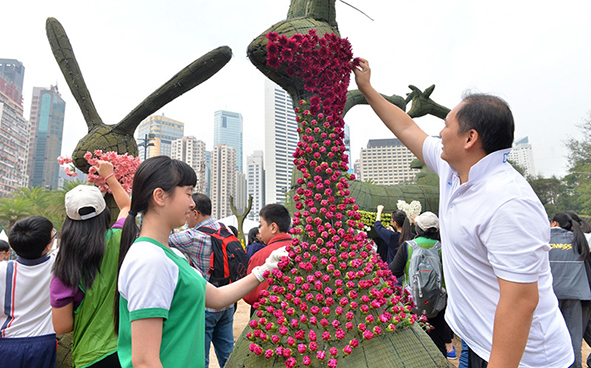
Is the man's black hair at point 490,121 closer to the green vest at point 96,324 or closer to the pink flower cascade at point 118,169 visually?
the green vest at point 96,324

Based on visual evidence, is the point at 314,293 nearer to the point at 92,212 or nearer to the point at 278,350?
the point at 278,350

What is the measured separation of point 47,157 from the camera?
71.8 meters

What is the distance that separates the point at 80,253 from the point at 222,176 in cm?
4201

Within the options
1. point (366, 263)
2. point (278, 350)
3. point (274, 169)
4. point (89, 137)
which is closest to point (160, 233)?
point (278, 350)

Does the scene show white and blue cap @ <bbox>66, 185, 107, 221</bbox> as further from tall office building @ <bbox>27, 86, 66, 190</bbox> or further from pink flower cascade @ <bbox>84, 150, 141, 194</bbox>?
tall office building @ <bbox>27, 86, 66, 190</bbox>

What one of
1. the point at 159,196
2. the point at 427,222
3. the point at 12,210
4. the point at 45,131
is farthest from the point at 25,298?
the point at 45,131

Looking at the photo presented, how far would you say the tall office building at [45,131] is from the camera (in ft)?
231

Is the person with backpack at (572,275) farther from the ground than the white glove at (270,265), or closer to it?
closer to it

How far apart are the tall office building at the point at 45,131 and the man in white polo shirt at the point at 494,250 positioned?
8232cm

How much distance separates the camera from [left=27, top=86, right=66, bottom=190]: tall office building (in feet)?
231

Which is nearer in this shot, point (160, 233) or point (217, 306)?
point (160, 233)

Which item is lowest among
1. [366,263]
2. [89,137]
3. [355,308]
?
[355,308]

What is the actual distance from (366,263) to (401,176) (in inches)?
1762

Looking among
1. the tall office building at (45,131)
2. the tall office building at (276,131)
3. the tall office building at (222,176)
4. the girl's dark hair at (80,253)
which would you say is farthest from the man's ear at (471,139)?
the tall office building at (45,131)
